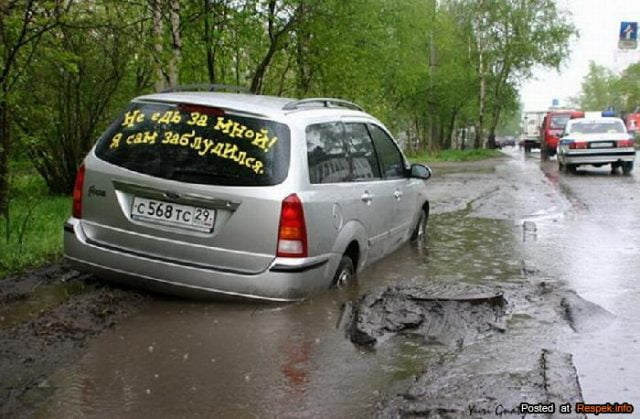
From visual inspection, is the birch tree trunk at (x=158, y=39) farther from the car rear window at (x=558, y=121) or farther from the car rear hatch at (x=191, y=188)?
the car rear window at (x=558, y=121)

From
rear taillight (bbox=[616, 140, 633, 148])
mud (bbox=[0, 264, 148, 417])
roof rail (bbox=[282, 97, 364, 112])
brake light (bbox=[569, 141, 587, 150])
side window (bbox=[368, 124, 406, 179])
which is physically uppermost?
roof rail (bbox=[282, 97, 364, 112])

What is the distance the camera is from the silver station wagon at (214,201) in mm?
4980

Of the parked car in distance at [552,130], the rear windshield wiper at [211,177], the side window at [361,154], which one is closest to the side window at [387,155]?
the side window at [361,154]

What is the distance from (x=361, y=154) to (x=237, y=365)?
283 cm

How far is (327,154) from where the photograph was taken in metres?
5.70

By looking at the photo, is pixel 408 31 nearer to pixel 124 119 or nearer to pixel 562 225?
pixel 562 225

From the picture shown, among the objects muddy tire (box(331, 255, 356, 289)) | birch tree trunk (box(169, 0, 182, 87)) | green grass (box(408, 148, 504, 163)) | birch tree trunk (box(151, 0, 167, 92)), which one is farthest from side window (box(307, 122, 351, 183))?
green grass (box(408, 148, 504, 163))

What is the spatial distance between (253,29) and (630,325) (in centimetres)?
983

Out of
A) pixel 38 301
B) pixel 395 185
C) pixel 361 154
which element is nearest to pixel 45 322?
pixel 38 301

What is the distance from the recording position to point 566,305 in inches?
221

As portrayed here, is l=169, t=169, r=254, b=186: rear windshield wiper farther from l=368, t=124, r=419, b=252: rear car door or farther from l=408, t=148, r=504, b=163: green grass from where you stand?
l=408, t=148, r=504, b=163: green grass

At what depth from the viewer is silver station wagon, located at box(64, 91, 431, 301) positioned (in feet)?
16.3

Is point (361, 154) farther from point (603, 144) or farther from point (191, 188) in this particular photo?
point (603, 144)

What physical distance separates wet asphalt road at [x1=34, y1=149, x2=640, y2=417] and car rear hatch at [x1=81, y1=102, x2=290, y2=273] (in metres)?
0.50
